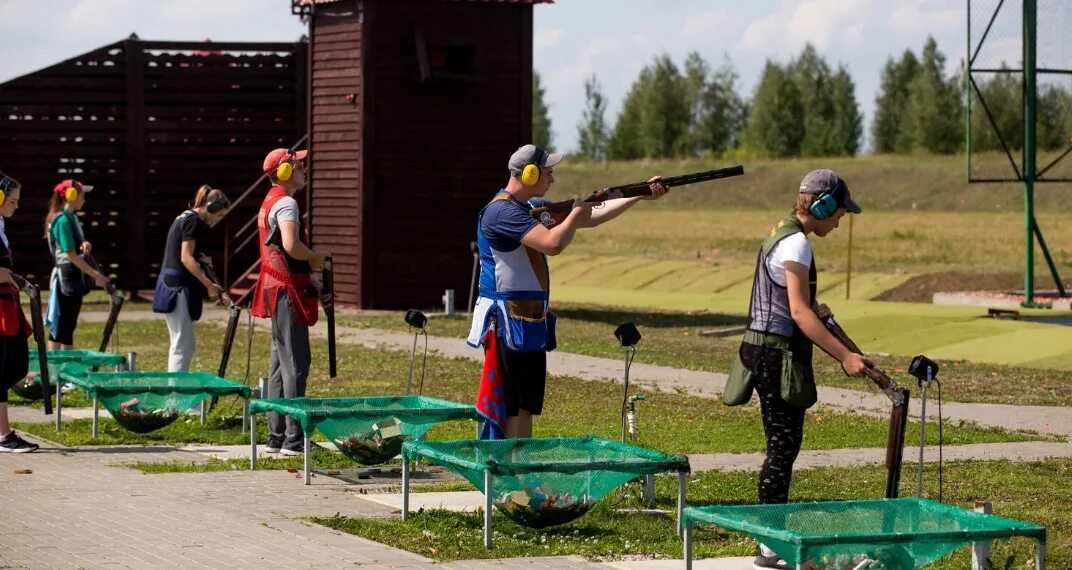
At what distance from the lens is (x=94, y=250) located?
29891 mm

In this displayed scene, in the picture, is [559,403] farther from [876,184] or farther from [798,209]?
[876,184]

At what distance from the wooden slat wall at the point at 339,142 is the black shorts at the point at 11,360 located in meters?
14.9

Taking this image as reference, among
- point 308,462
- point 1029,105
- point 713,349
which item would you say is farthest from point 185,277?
point 1029,105

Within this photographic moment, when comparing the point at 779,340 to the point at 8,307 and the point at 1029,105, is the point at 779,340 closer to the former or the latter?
the point at 8,307

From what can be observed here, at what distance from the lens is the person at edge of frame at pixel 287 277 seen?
460 inches

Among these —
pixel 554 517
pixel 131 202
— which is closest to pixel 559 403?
pixel 554 517

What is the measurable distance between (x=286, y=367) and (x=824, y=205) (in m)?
4.75

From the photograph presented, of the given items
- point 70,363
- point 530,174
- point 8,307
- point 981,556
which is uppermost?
point 530,174

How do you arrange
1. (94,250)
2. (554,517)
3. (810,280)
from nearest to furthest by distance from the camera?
(810,280), (554,517), (94,250)

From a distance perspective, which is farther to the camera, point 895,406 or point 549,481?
point 549,481

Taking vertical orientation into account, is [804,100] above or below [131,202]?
above

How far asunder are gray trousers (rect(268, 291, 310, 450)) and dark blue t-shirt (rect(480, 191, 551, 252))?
8.11 feet

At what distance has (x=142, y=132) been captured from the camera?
Result: 3019 centimetres

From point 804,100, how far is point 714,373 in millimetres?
87709
